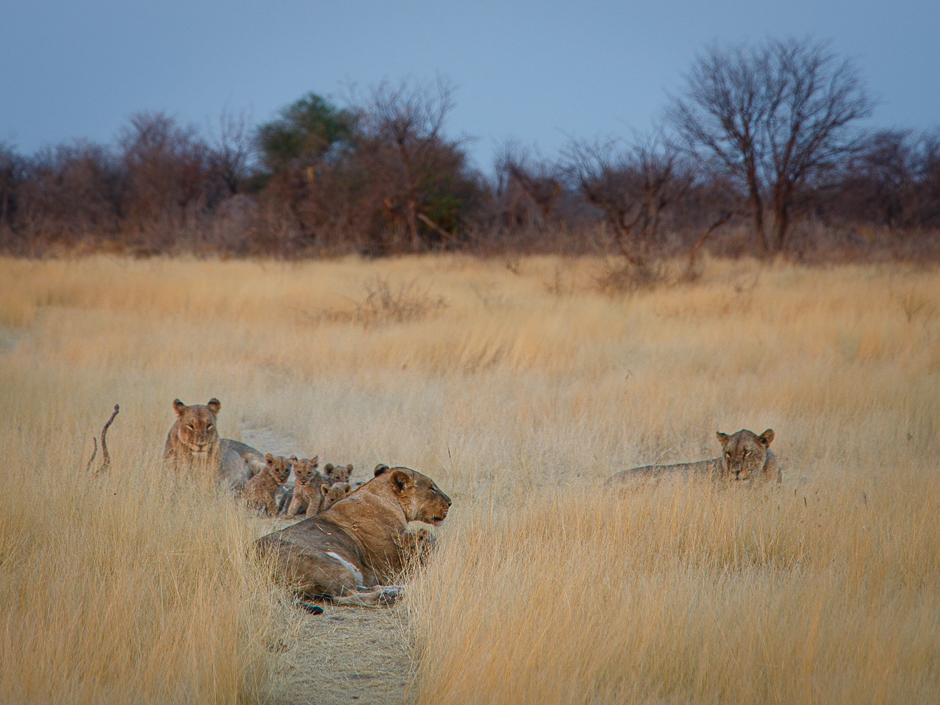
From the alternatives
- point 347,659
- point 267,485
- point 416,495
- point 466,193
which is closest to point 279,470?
point 267,485

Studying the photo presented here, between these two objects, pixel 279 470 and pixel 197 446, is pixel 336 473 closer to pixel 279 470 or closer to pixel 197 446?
pixel 279 470

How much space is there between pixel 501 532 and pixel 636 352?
669 centimetres

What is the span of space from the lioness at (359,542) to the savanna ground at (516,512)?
157 mm

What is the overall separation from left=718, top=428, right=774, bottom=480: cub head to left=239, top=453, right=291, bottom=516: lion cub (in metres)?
3.24

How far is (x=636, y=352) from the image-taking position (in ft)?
34.7

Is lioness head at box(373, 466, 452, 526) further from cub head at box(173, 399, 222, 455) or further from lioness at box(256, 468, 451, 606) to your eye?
cub head at box(173, 399, 222, 455)

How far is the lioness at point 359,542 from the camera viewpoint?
3.71 m

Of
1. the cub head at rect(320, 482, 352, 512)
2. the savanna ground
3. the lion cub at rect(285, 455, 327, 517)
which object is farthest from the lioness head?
the lion cub at rect(285, 455, 327, 517)

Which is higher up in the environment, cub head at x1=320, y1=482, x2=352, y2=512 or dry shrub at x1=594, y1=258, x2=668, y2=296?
dry shrub at x1=594, y1=258, x2=668, y2=296

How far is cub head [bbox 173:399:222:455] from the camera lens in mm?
5527

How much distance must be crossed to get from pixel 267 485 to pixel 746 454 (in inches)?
139

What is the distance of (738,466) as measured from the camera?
5.57 meters

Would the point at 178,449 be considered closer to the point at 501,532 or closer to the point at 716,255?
the point at 501,532

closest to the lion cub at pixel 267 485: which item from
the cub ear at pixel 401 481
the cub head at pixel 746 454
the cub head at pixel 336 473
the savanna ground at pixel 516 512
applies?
the cub head at pixel 336 473
